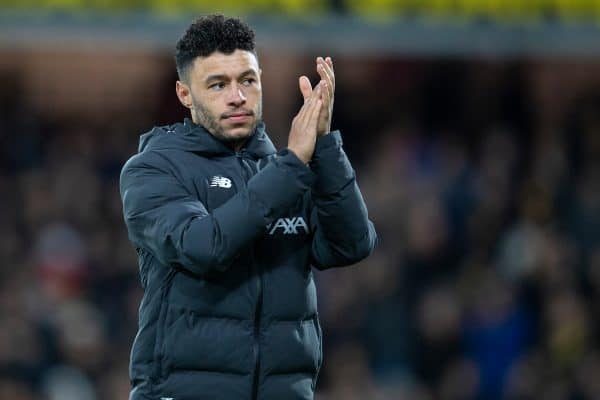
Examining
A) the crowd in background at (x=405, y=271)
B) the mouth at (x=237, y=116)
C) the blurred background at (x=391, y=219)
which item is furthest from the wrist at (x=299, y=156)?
the crowd in background at (x=405, y=271)

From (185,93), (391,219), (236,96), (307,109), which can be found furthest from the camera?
(391,219)

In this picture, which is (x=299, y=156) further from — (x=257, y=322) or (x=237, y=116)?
(x=257, y=322)

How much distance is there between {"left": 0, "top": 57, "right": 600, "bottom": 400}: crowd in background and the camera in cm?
832

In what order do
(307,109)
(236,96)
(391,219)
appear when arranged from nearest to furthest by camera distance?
(307,109) → (236,96) → (391,219)

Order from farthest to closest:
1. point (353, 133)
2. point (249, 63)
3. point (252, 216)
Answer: point (353, 133) < point (249, 63) < point (252, 216)

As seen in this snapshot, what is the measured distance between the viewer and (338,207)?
11.4ft

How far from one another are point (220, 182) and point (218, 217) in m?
0.21

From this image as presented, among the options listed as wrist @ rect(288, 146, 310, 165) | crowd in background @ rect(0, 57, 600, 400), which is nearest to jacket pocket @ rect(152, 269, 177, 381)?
wrist @ rect(288, 146, 310, 165)

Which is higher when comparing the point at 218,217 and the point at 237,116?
the point at 237,116

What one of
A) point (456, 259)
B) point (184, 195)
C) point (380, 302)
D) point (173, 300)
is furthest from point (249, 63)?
point (456, 259)

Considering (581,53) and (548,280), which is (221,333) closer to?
(548,280)

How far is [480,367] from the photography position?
28.5ft

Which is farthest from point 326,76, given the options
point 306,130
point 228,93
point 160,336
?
point 160,336

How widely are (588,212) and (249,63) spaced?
6154mm
